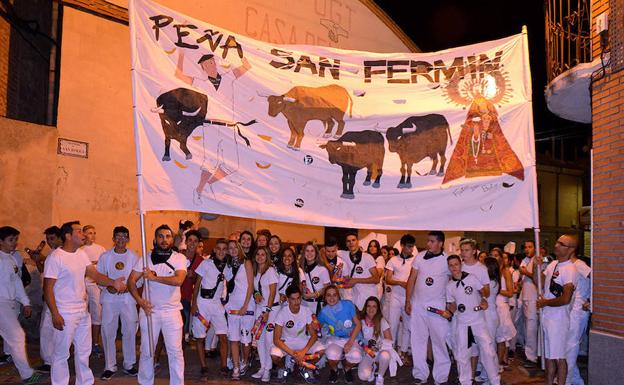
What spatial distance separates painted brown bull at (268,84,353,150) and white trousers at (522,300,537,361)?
6258mm

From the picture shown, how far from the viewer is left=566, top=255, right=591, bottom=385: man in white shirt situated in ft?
28.3

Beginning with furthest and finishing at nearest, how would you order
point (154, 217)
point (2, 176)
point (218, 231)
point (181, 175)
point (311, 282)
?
point (218, 231), point (154, 217), point (2, 176), point (311, 282), point (181, 175)

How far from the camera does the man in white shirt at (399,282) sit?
430 inches

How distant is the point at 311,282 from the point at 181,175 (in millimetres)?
3816

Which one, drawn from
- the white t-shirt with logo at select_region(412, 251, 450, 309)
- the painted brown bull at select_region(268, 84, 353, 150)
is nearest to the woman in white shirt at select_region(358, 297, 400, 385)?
the white t-shirt with logo at select_region(412, 251, 450, 309)

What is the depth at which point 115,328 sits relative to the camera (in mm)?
9359

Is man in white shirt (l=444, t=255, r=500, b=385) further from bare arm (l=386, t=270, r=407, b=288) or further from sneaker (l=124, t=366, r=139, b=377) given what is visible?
sneaker (l=124, t=366, r=139, b=377)

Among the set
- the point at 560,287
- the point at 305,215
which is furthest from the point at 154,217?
the point at 560,287

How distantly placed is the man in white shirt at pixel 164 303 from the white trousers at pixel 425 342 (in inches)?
147

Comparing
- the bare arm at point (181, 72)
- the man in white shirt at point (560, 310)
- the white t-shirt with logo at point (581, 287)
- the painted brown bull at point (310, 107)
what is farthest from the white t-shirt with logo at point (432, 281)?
the bare arm at point (181, 72)

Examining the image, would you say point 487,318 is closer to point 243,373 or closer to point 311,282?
point 311,282

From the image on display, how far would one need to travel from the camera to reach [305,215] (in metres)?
7.83

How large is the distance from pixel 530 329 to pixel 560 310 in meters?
3.58

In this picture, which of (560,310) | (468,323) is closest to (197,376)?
(468,323)
